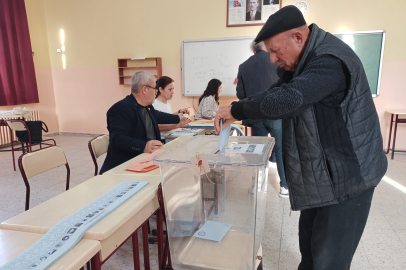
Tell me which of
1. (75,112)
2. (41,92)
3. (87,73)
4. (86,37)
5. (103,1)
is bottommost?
(75,112)

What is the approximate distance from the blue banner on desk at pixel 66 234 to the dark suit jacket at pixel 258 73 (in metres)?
1.75

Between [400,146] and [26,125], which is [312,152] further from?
[400,146]

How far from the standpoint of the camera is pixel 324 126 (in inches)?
35.1

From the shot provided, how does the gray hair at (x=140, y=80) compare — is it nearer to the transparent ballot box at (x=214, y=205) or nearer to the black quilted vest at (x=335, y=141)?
the transparent ballot box at (x=214, y=205)

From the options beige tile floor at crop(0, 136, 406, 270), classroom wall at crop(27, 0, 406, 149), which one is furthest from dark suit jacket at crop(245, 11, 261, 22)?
beige tile floor at crop(0, 136, 406, 270)

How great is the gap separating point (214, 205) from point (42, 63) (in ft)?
20.0

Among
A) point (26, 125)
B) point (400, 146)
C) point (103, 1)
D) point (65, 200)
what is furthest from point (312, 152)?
point (103, 1)

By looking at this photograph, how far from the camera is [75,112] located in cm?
601

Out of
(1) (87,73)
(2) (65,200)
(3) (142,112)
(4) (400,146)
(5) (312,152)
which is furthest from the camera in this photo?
(1) (87,73)

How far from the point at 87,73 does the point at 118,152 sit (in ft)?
14.7

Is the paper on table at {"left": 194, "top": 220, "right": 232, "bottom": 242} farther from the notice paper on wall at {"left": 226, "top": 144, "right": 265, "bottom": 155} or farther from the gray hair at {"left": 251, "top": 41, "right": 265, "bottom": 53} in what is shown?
the gray hair at {"left": 251, "top": 41, "right": 265, "bottom": 53}

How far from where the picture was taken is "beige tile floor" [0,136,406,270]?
66.1 inches

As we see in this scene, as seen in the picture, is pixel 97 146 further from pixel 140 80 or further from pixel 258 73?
pixel 258 73

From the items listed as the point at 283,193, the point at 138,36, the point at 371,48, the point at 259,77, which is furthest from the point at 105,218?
the point at 138,36
